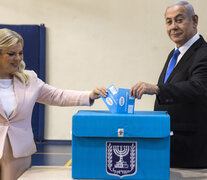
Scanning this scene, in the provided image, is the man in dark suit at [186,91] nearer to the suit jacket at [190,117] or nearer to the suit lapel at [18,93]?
the suit jacket at [190,117]

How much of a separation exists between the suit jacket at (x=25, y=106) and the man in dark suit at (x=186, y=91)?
461 millimetres

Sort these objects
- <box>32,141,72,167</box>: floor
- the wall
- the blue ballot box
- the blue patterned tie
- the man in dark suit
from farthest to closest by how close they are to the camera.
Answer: the wall
<box>32,141,72,167</box>: floor
the blue patterned tie
the man in dark suit
the blue ballot box

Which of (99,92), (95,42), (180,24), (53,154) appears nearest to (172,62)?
(180,24)

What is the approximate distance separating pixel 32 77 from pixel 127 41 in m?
3.69

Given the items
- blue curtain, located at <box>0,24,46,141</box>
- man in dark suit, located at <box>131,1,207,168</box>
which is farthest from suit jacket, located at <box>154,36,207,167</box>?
blue curtain, located at <box>0,24,46,141</box>

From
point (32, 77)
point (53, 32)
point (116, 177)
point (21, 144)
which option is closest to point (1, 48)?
point (32, 77)

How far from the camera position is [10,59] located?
1.67 m

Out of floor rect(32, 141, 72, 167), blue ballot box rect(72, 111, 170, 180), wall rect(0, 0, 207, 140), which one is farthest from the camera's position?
wall rect(0, 0, 207, 140)

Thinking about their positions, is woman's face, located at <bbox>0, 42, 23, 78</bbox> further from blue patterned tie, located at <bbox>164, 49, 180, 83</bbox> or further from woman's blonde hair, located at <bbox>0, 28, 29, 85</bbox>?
blue patterned tie, located at <bbox>164, 49, 180, 83</bbox>

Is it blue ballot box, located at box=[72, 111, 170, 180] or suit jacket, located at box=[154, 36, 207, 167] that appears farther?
suit jacket, located at box=[154, 36, 207, 167]

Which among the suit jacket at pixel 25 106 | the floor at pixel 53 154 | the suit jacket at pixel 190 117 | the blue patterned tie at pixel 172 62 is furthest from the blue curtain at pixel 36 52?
the suit jacket at pixel 190 117

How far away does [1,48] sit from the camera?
1.65m

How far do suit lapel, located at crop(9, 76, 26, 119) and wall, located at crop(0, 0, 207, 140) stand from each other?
3665 millimetres

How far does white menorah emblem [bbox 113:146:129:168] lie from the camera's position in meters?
1.32
